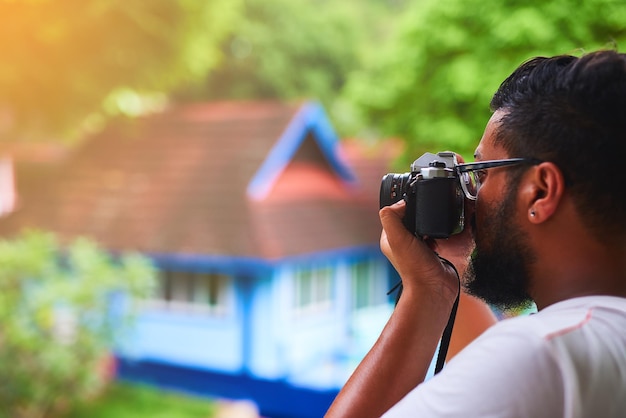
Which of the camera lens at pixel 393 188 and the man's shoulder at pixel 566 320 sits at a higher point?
the camera lens at pixel 393 188

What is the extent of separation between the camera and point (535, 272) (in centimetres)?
46

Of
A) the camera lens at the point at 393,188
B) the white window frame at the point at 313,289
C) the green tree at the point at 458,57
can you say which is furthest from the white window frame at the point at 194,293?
the camera lens at the point at 393,188

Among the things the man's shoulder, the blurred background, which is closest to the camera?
the man's shoulder

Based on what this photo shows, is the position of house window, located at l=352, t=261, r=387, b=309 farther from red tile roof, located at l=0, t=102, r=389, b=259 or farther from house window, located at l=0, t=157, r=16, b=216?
house window, located at l=0, t=157, r=16, b=216

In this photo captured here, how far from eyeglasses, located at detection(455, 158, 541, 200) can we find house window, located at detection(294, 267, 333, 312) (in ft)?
8.79

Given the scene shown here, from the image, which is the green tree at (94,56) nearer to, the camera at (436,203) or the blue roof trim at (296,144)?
the blue roof trim at (296,144)

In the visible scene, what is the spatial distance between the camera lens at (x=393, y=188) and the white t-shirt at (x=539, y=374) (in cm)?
20

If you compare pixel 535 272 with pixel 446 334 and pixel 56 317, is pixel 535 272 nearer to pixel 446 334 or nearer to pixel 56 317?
pixel 446 334

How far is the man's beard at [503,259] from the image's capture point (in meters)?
0.46

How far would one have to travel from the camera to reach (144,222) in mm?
3336

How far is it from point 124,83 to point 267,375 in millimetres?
1515

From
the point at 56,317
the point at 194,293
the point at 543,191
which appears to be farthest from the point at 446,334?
the point at 56,317

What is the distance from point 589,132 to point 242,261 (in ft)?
8.93

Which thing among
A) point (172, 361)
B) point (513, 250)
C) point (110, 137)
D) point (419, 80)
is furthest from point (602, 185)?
point (110, 137)
